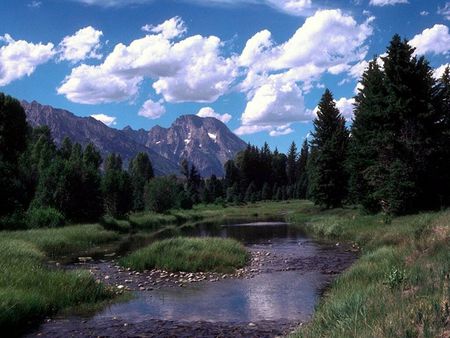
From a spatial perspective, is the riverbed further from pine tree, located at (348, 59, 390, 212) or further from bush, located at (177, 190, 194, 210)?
bush, located at (177, 190, 194, 210)

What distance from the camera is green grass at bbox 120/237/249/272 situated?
27.5 meters

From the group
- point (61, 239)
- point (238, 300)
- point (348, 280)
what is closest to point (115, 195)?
point (61, 239)

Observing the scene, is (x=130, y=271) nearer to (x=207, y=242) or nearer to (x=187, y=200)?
(x=207, y=242)

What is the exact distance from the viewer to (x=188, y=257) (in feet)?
92.9

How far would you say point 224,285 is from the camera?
23016 millimetres

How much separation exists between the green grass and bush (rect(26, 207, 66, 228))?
932 inches

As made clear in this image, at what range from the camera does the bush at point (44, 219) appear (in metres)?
49.8

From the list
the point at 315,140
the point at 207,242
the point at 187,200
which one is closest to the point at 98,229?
the point at 207,242

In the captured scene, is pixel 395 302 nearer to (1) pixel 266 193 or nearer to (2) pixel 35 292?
(2) pixel 35 292

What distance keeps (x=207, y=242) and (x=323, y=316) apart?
2094cm

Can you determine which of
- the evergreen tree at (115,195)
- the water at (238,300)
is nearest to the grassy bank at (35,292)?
the water at (238,300)

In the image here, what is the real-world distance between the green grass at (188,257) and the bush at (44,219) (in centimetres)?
2367

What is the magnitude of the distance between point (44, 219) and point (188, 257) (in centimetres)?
2803

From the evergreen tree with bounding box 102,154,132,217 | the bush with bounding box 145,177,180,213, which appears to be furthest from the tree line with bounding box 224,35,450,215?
the bush with bounding box 145,177,180,213
